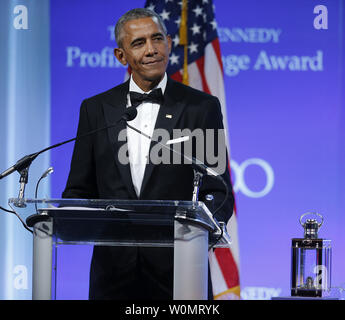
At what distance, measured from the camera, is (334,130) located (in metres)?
5.38

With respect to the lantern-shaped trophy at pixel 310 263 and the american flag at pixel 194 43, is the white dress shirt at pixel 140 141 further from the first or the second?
the american flag at pixel 194 43

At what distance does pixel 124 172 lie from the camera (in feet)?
9.36

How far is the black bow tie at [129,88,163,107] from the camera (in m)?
3.05

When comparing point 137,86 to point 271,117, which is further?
point 271,117

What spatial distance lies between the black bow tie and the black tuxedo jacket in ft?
0.10

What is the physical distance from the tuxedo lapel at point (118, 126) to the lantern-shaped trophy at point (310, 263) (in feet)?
2.46

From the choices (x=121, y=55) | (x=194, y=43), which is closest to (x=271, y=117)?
(x=194, y=43)

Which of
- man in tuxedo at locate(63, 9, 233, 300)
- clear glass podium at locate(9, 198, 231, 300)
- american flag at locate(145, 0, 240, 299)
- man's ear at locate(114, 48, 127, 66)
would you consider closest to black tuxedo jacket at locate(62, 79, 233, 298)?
man in tuxedo at locate(63, 9, 233, 300)

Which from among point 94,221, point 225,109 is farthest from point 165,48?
point 225,109

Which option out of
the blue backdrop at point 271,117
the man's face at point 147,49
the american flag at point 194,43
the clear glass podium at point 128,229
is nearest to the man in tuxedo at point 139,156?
the man's face at point 147,49

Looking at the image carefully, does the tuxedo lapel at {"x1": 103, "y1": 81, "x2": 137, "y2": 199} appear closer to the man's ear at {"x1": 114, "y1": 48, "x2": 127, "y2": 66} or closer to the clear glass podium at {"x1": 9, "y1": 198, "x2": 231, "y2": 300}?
the man's ear at {"x1": 114, "y1": 48, "x2": 127, "y2": 66}

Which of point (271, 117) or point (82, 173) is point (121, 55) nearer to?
point (82, 173)

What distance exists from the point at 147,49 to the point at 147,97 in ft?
0.70
